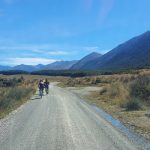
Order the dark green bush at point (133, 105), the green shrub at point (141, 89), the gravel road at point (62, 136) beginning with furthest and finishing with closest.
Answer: the green shrub at point (141, 89), the dark green bush at point (133, 105), the gravel road at point (62, 136)

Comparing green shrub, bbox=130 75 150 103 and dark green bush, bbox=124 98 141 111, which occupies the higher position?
green shrub, bbox=130 75 150 103

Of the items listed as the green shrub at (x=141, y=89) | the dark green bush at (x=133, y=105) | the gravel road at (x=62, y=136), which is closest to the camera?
the gravel road at (x=62, y=136)

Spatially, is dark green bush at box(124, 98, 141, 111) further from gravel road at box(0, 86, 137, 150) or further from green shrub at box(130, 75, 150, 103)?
gravel road at box(0, 86, 137, 150)

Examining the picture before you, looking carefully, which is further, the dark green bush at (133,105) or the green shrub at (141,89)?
the green shrub at (141,89)

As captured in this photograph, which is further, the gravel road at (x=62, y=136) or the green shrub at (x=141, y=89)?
the green shrub at (x=141, y=89)

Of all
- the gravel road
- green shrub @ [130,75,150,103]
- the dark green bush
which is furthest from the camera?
green shrub @ [130,75,150,103]

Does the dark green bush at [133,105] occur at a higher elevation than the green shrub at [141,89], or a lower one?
lower

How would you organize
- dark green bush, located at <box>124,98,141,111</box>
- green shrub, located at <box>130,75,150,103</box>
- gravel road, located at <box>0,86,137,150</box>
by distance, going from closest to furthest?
gravel road, located at <box>0,86,137,150</box>, dark green bush, located at <box>124,98,141,111</box>, green shrub, located at <box>130,75,150,103</box>

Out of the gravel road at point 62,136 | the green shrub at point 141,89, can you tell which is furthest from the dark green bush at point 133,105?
the gravel road at point 62,136

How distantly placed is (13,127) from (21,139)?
402 cm

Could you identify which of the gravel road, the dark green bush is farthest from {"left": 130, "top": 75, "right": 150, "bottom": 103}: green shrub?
the gravel road

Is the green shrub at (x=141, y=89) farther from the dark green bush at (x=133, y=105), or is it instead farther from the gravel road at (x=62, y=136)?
the gravel road at (x=62, y=136)

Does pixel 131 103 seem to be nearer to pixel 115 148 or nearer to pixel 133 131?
pixel 133 131

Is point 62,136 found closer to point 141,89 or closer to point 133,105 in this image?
point 133,105
